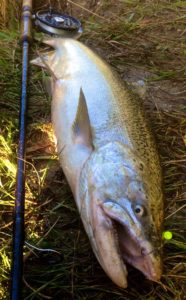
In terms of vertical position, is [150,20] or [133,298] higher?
[150,20]

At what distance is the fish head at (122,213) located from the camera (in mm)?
2328

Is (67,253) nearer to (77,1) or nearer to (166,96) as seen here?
(166,96)

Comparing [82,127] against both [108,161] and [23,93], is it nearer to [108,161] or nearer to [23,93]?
[108,161]

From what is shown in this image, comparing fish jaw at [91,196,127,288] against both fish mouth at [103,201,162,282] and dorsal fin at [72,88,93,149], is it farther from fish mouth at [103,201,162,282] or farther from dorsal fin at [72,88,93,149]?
dorsal fin at [72,88,93,149]

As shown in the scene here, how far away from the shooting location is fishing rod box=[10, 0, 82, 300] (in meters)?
2.27

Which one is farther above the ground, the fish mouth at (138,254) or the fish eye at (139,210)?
the fish eye at (139,210)

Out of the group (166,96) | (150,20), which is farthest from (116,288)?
(150,20)

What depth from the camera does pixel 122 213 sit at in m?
2.41

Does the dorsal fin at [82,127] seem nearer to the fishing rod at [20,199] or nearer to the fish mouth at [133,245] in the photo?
the fishing rod at [20,199]

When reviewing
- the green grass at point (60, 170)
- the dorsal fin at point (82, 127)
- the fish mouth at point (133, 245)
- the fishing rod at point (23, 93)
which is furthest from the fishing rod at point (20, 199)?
the fish mouth at point (133, 245)

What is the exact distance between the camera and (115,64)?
4.35 m

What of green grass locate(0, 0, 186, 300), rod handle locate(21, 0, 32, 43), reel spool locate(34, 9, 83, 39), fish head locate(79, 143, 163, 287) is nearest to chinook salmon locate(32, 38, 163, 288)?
fish head locate(79, 143, 163, 287)

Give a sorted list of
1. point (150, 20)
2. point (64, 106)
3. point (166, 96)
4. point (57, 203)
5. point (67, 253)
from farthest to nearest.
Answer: point (150, 20), point (166, 96), point (64, 106), point (57, 203), point (67, 253)

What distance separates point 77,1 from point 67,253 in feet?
11.4
